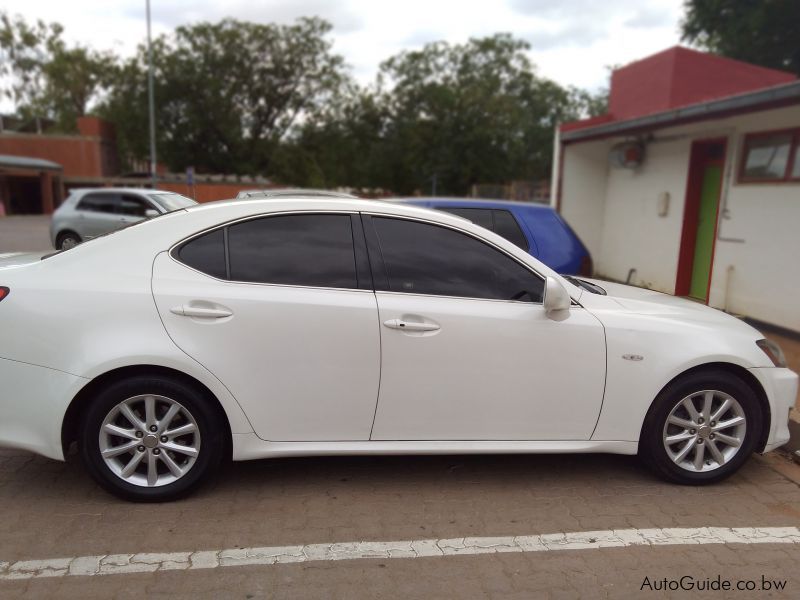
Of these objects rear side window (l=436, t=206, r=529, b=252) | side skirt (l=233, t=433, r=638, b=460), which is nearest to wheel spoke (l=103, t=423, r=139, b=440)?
side skirt (l=233, t=433, r=638, b=460)

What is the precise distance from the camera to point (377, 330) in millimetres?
3330

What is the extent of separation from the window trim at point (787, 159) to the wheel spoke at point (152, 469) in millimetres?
7749

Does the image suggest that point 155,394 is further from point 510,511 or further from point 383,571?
point 510,511

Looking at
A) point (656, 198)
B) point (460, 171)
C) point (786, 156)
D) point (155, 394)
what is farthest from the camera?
point (460, 171)

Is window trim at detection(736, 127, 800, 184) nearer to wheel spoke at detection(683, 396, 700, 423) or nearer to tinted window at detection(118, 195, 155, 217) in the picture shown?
wheel spoke at detection(683, 396, 700, 423)

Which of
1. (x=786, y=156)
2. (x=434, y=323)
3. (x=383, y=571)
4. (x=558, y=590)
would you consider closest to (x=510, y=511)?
(x=558, y=590)

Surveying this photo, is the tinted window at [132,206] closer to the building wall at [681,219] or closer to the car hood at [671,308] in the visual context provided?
the car hood at [671,308]

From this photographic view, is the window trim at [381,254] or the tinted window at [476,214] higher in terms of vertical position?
the tinted window at [476,214]

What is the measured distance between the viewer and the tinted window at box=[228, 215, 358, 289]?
3.40 meters

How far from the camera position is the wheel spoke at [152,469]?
3.29 m

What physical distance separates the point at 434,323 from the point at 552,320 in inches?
26.5

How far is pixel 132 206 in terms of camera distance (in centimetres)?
981

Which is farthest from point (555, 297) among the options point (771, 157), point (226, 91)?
point (226, 91)

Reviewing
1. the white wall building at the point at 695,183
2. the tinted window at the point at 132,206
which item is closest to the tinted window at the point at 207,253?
the tinted window at the point at 132,206
